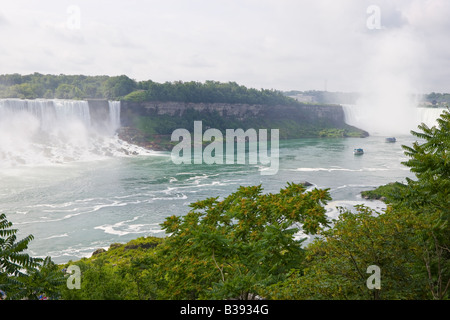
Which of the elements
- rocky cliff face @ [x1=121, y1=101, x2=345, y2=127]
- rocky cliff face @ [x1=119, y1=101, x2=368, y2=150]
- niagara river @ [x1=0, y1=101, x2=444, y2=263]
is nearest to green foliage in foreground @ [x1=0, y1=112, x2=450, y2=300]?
niagara river @ [x1=0, y1=101, x2=444, y2=263]

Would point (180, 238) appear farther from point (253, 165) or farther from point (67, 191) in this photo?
point (253, 165)

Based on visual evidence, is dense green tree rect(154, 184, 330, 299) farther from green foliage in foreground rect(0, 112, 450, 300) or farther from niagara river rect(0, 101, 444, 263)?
niagara river rect(0, 101, 444, 263)

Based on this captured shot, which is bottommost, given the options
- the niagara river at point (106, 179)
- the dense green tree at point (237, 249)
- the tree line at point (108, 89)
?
the niagara river at point (106, 179)

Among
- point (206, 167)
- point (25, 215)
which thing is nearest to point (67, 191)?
point (25, 215)

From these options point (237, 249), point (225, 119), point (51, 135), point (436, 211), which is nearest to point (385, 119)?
point (225, 119)

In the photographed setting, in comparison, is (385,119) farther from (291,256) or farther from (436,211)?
(436,211)

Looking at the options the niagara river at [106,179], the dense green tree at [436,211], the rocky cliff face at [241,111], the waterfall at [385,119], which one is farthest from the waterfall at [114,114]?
the dense green tree at [436,211]

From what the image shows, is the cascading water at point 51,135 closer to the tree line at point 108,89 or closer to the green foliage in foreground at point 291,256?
the tree line at point 108,89
